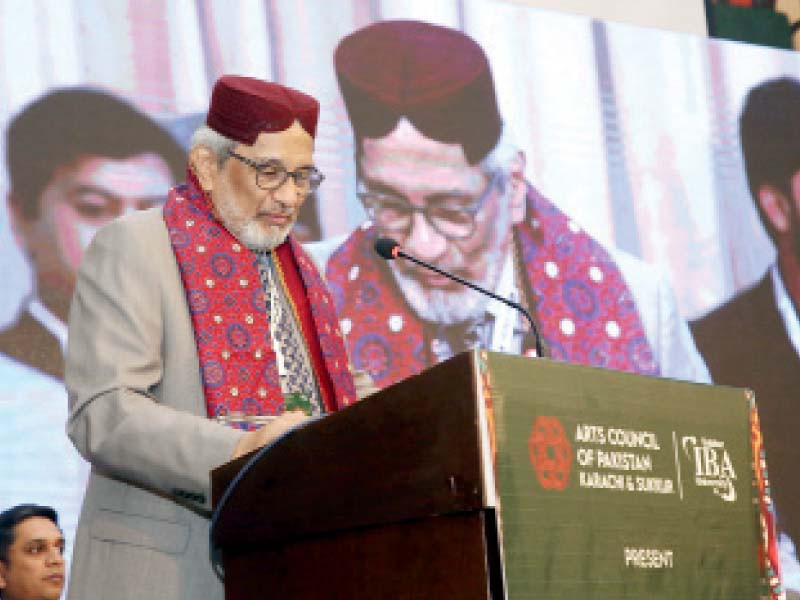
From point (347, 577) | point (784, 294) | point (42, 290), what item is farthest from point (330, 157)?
point (347, 577)

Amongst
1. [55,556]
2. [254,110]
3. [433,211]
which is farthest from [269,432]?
[433,211]

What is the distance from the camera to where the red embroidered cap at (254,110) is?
253 centimetres

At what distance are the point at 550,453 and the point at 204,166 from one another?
1232 mm

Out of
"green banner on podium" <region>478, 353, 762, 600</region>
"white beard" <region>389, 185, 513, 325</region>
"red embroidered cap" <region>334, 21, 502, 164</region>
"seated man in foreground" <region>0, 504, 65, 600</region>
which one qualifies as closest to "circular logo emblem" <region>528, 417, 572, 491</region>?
"green banner on podium" <region>478, 353, 762, 600</region>

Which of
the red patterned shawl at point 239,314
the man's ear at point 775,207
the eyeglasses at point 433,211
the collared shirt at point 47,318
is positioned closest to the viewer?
the red patterned shawl at point 239,314

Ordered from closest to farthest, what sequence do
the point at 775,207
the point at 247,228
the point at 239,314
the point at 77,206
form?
the point at 239,314
the point at 247,228
the point at 77,206
the point at 775,207

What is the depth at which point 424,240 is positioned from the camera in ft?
14.8

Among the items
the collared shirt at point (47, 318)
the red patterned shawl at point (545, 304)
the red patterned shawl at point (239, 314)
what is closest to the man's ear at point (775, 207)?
the red patterned shawl at point (545, 304)

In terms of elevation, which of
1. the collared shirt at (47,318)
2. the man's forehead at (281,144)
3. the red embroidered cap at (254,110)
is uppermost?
the collared shirt at (47,318)

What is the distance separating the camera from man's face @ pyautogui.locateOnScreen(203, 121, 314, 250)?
2.53m

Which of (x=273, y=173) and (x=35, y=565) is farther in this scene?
(x=35, y=565)

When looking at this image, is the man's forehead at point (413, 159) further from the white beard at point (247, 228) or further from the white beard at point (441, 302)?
the white beard at point (247, 228)

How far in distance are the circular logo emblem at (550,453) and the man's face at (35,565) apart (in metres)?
2.45

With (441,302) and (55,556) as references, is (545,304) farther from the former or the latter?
(55,556)
